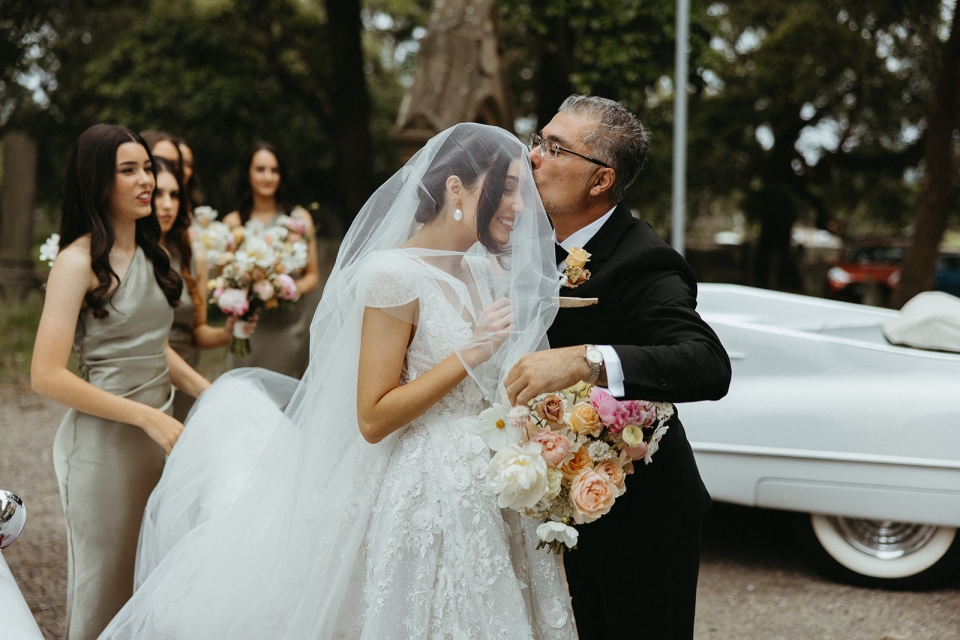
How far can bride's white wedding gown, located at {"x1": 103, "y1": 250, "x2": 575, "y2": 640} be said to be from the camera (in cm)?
214

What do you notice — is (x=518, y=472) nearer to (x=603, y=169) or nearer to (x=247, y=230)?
(x=603, y=169)

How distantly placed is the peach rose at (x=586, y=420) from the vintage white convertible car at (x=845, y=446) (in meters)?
2.30

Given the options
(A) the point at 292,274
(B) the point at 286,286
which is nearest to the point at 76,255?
(B) the point at 286,286

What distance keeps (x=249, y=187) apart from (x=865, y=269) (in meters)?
19.7

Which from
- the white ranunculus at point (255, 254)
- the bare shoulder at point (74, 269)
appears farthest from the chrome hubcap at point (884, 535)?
the bare shoulder at point (74, 269)

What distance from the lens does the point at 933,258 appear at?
11484mm

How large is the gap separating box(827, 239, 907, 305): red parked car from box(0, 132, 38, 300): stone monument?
17100 millimetres

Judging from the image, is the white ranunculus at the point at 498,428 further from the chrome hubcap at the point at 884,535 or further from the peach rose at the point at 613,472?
the chrome hubcap at the point at 884,535

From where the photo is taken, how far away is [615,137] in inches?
87.3

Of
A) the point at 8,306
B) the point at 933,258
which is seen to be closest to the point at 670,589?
the point at 933,258

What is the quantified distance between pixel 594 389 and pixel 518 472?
0.86ft

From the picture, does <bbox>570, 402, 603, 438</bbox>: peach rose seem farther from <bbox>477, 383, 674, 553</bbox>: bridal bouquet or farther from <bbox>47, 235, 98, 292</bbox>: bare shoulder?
<bbox>47, 235, 98, 292</bbox>: bare shoulder

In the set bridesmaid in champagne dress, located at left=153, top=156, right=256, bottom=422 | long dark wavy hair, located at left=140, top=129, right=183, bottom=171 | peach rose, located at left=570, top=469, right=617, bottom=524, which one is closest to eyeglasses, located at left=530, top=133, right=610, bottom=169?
peach rose, located at left=570, top=469, right=617, bottom=524

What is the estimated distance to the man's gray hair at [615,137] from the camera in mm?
2207
